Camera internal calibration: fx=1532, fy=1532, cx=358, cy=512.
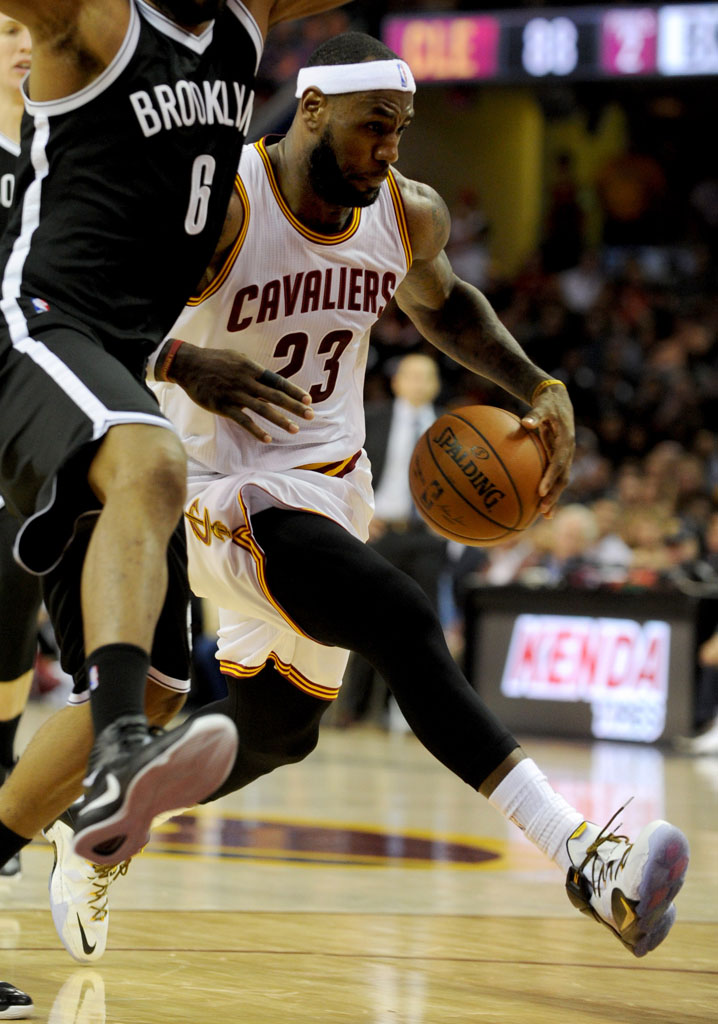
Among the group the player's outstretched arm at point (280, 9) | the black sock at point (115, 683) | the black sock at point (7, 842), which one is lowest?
the black sock at point (7, 842)

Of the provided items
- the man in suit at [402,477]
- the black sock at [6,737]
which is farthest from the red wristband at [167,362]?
the man in suit at [402,477]

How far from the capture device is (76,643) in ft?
10.3

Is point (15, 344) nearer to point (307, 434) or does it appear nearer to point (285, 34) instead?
point (307, 434)

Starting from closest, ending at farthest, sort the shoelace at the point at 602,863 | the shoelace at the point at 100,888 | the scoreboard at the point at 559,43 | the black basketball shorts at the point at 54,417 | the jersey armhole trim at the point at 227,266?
1. the black basketball shorts at the point at 54,417
2. the shoelace at the point at 602,863
3. the shoelace at the point at 100,888
4. the jersey armhole trim at the point at 227,266
5. the scoreboard at the point at 559,43

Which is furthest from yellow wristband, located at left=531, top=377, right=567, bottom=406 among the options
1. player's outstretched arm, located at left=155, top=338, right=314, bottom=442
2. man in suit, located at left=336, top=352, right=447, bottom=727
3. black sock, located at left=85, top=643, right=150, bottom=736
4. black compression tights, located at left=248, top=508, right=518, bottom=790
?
man in suit, located at left=336, top=352, right=447, bottom=727

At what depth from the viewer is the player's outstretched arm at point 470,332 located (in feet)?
13.1

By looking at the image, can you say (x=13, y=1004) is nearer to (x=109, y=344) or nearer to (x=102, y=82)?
(x=109, y=344)

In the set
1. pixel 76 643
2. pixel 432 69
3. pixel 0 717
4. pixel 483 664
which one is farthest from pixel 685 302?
pixel 76 643

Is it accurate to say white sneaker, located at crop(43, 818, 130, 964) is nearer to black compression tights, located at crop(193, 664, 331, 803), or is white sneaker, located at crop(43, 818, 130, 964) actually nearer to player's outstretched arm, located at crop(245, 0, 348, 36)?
black compression tights, located at crop(193, 664, 331, 803)

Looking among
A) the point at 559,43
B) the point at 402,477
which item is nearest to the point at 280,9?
the point at 402,477

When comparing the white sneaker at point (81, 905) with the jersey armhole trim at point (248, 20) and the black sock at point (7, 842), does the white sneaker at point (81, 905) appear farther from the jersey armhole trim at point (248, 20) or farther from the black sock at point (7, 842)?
the jersey armhole trim at point (248, 20)

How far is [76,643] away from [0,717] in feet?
5.12

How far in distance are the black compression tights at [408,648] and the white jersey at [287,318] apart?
0.50 metres

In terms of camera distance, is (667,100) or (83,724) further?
(667,100)
